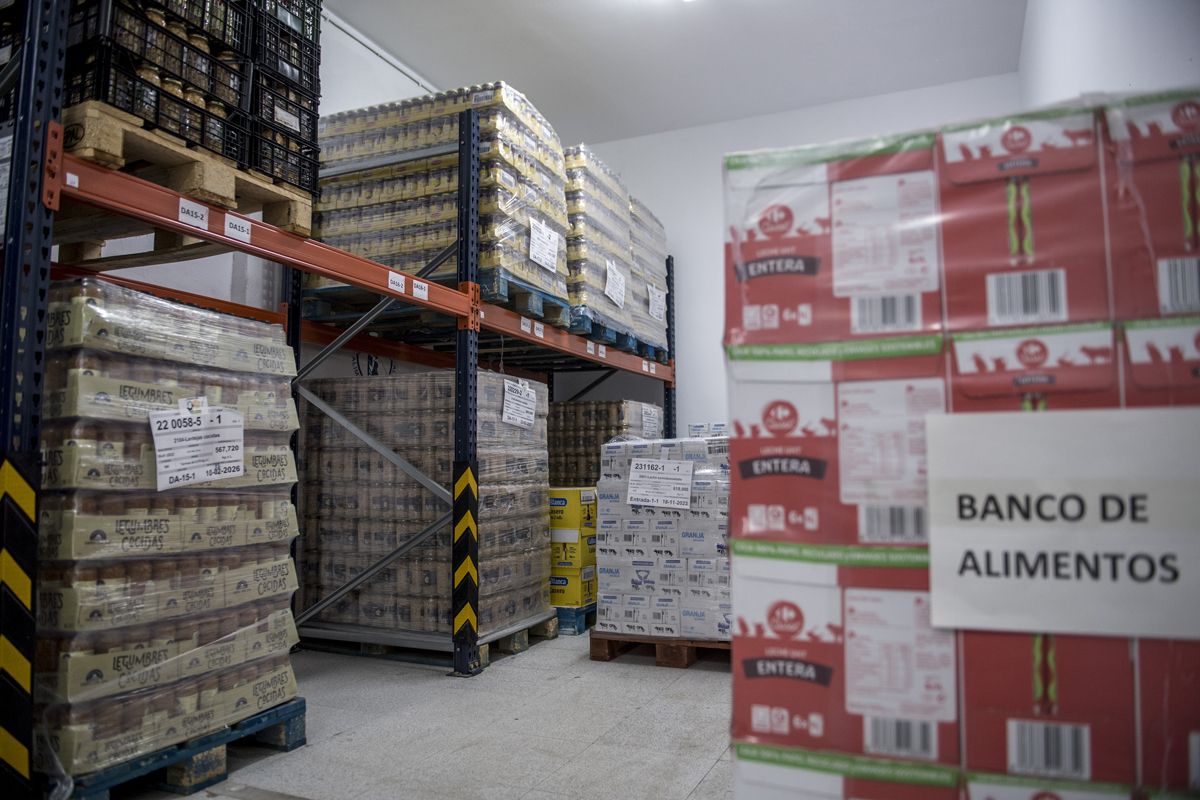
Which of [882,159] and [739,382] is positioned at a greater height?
[882,159]

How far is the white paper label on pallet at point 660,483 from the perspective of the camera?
5.58m

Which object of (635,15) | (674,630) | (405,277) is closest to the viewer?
(405,277)

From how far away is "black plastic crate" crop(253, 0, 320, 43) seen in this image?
392 cm

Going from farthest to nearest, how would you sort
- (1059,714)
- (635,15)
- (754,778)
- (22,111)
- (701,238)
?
(701,238) < (635,15) < (22,111) < (754,778) < (1059,714)

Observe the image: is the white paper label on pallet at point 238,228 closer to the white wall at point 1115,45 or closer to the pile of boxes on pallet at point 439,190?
the pile of boxes on pallet at point 439,190

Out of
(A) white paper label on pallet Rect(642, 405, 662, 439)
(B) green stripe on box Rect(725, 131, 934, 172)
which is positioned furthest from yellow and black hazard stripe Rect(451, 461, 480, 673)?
(B) green stripe on box Rect(725, 131, 934, 172)

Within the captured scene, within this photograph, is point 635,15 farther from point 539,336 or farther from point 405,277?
point 405,277

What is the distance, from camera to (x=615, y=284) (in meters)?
7.66

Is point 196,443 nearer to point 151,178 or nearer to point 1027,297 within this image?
point 151,178

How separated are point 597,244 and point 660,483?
8.75ft

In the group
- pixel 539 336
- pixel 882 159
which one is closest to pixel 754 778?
pixel 882 159

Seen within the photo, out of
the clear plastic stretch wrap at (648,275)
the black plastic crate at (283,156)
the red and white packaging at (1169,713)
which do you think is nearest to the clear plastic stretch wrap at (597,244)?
the clear plastic stretch wrap at (648,275)

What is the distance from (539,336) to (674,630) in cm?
253

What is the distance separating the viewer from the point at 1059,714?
140cm
